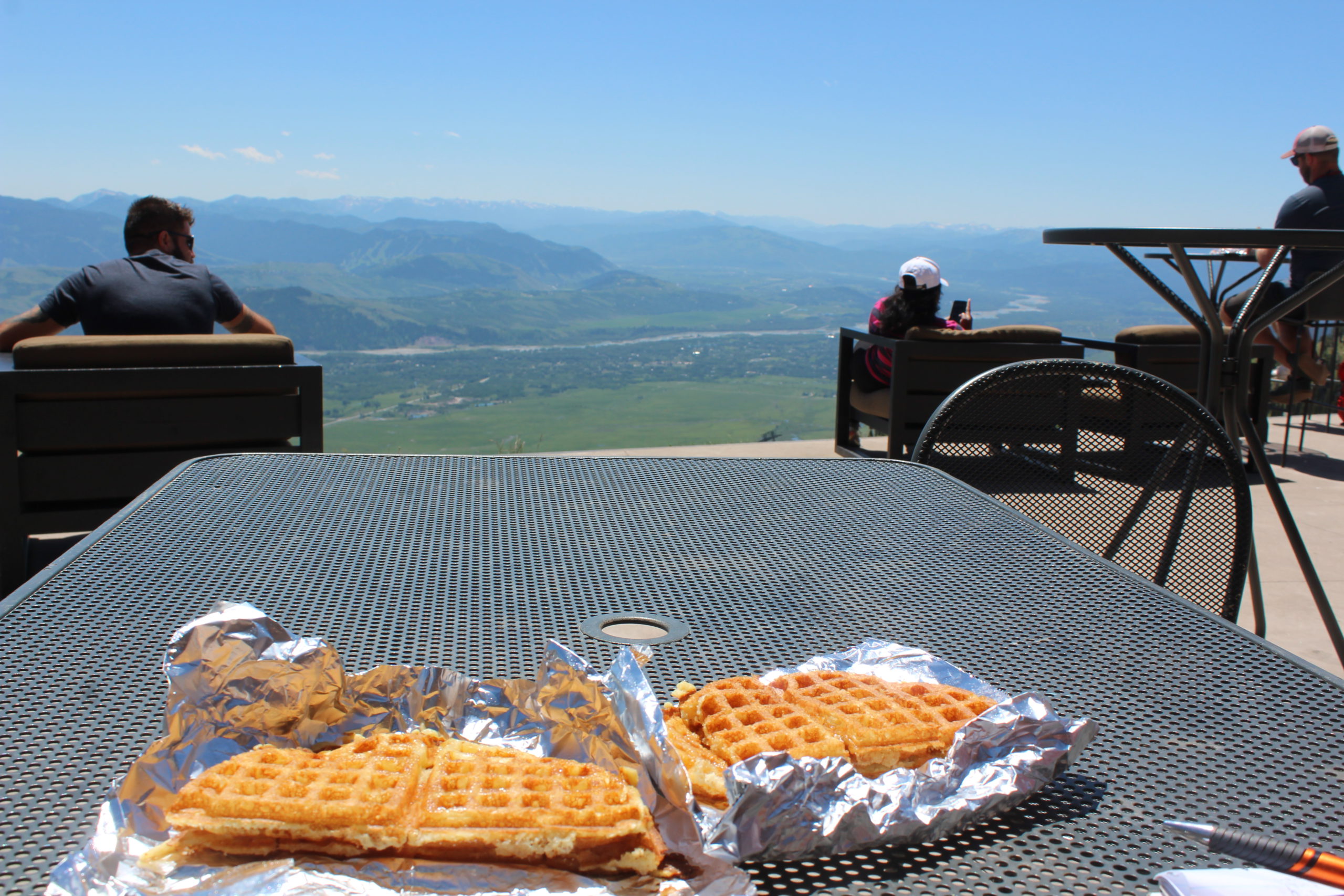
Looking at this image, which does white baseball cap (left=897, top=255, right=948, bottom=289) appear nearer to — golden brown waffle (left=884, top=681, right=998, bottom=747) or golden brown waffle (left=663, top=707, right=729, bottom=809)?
golden brown waffle (left=884, top=681, right=998, bottom=747)

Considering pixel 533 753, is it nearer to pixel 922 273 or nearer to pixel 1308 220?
pixel 922 273

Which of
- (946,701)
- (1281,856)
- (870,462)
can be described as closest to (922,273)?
(870,462)

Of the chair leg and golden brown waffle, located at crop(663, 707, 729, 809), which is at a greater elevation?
golden brown waffle, located at crop(663, 707, 729, 809)

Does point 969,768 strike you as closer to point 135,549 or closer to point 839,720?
point 839,720

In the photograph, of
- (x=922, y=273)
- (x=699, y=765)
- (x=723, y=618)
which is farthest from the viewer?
(x=922, y=273)

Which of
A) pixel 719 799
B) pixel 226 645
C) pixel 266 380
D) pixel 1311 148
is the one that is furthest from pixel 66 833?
pixel 1311 148

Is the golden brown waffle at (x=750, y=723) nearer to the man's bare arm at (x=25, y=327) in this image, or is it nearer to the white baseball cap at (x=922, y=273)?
the man's bare arm at (x=25, y=327)

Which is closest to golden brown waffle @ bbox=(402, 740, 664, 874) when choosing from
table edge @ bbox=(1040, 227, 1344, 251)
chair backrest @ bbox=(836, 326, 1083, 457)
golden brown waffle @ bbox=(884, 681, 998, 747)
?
golden brown waffle @ bbox=(884, 681, 998, 747)

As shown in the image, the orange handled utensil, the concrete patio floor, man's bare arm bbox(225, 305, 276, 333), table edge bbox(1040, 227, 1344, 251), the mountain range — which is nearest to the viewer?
the orange handled utensil
